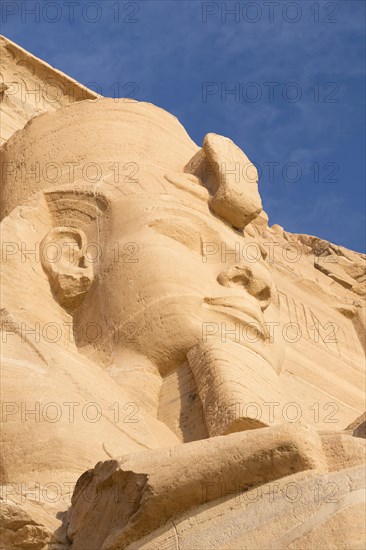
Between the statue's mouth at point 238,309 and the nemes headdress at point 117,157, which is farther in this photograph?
the nemes headdress at point 117,157

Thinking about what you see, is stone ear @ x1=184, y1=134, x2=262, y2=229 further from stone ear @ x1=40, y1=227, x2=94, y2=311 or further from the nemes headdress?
stone ear @ x1=40, y1=227, x2=94, y2=311

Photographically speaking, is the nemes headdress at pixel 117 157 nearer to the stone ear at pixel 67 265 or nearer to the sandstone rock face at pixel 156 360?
the sandstone rock face at pixel 156 360

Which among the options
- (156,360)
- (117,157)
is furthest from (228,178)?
(156,360)

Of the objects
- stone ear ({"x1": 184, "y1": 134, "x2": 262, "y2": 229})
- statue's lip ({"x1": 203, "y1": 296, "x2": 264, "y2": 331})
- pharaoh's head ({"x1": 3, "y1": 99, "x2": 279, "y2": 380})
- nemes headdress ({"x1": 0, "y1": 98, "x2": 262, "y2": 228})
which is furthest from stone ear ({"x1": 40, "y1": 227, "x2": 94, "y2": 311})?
stone ear ({"x1": 184, "y1": 134, "x2": 262, "y2": 229})

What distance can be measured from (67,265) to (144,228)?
43cm

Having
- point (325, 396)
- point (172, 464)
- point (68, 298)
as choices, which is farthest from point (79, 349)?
point (172, 464)

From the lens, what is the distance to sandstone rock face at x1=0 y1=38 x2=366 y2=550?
164 inches

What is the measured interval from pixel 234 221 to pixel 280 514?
3.35 m

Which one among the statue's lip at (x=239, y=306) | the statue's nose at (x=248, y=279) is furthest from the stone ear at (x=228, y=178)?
the statue's lip at (x=239, y=306)

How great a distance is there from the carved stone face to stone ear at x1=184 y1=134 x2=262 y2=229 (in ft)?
0.33

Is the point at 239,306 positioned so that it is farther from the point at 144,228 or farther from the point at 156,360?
the point at 144,228

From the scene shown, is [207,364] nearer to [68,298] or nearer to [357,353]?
[68,298]

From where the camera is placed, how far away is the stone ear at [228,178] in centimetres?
709

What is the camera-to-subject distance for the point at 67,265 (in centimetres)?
670
